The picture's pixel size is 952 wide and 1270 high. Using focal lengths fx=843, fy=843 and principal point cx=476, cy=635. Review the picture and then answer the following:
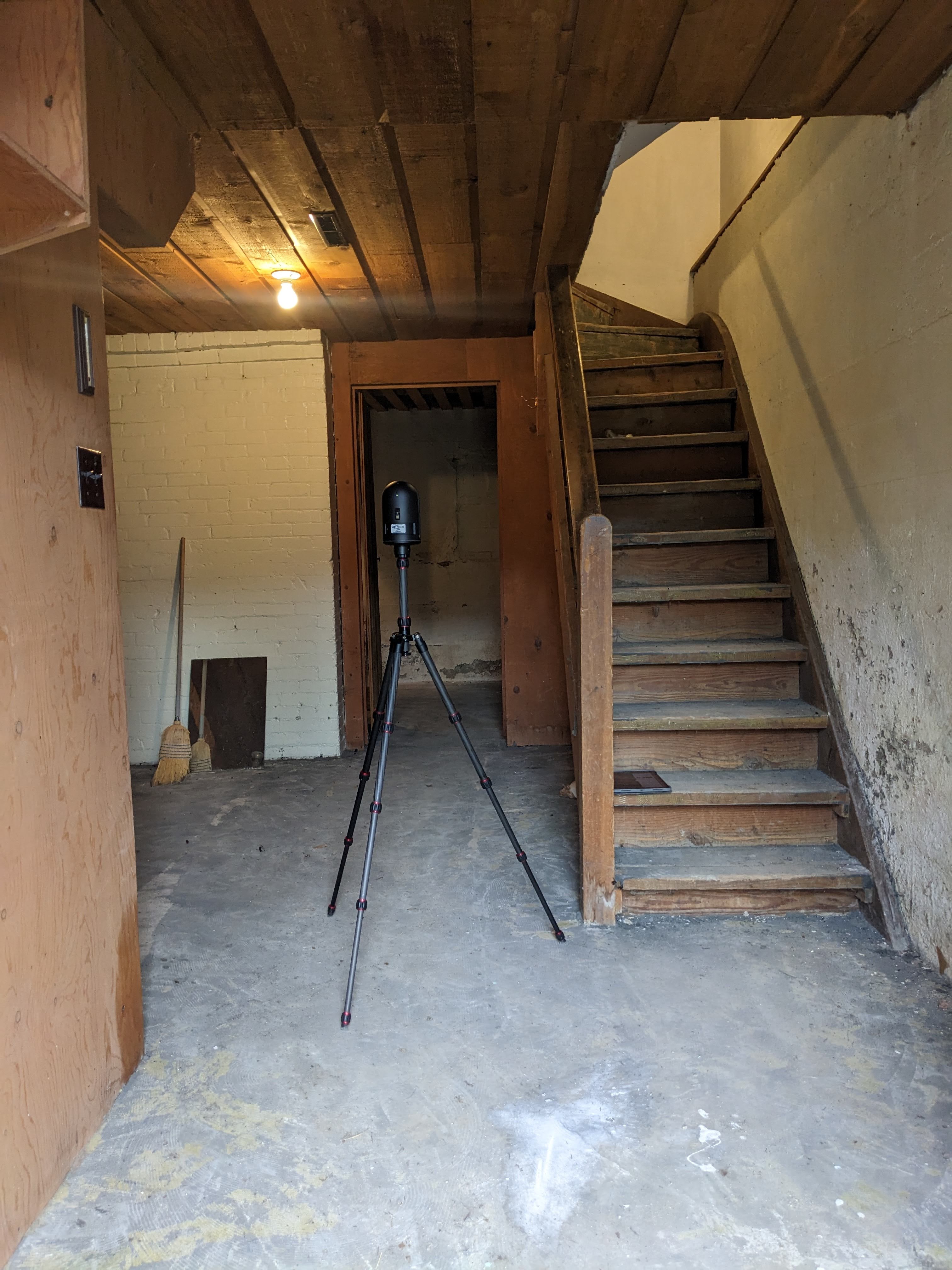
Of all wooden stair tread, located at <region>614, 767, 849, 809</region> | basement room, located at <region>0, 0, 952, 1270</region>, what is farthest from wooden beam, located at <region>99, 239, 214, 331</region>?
wooden stair tread, located at <region>614, 767, 849, 809</region>

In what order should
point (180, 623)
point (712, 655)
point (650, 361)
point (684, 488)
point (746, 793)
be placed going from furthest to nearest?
1. point (180, 623)
2. point (650, 361)
3. point (684, 488)
4. point (712, 655)
5. point (746, 793)

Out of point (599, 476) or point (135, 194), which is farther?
point (599, 476)

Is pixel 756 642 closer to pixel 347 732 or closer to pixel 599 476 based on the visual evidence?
pixel 599 476

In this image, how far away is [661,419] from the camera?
3.99 meters

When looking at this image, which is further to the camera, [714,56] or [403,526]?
[403,526]

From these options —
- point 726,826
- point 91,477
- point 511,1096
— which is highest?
point 91,477

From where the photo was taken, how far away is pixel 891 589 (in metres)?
2.36

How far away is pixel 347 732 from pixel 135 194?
133 inches

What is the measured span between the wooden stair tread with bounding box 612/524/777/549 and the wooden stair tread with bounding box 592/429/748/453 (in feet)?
1.73

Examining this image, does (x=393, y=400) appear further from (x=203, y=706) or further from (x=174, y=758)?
(x=174, y=758)

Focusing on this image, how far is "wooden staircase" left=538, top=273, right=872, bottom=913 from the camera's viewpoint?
2566mm

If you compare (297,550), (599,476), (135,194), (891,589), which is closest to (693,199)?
(599,476)

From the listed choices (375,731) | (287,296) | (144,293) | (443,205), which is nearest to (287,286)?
(287,296)

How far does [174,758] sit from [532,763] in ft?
6.15
